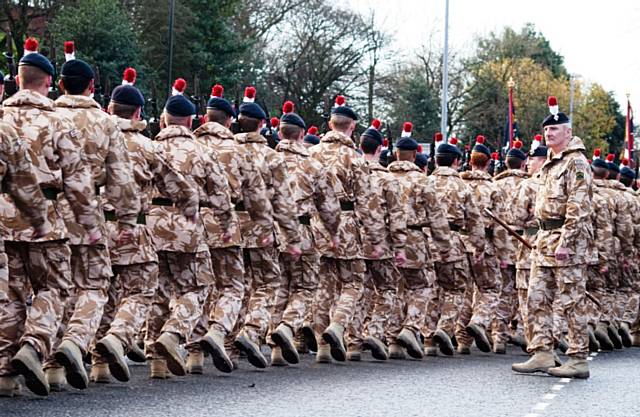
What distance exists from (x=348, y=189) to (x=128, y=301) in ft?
12.2

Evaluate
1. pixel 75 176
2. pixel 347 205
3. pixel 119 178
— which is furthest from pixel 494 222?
pixel 75 176

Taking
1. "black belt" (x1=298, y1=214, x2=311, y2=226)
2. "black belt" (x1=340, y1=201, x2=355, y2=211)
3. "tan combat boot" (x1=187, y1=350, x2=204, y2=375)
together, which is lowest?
"tan combat boot" (x1=187, y1=350, x2=204, y2=375)

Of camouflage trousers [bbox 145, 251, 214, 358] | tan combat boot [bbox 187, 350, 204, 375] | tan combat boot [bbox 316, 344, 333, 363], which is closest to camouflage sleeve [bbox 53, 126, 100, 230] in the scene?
camouflage trousers [bbox 145, 251, 214, 358]

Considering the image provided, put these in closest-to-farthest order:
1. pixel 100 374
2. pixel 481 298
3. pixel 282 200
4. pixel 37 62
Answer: pixel 37 62, pixel 100 374, pixel 282 200, pixel 481 298

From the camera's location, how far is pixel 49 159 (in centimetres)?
939

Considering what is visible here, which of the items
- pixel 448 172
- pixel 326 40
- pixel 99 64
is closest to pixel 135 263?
pixel 448 172

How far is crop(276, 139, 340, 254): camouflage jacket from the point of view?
1334 cm

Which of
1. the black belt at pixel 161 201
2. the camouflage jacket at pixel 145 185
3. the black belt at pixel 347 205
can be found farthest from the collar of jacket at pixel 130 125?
the black belt at pixel 347 205

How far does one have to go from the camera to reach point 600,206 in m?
17.1

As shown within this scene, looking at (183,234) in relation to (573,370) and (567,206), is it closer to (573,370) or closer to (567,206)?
(567,206)

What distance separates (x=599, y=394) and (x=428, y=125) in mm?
53800

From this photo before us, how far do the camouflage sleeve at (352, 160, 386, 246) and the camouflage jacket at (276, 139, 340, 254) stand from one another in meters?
0.28

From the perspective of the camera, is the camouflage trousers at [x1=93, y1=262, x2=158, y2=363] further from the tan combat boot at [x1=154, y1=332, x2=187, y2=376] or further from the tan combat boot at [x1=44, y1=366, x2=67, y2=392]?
the tan combat boot at [x1=44, y1=366, x2=67, y2=392]

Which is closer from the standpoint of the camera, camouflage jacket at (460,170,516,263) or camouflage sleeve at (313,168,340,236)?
camouflage sleeve at (313,168,340,236)
